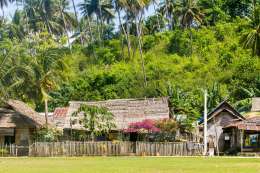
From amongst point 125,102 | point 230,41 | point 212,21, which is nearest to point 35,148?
point 125,102

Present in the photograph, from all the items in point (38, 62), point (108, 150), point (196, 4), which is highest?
point (196, 4)

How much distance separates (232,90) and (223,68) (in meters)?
5.46

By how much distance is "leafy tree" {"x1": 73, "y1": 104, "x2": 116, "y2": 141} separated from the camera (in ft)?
161

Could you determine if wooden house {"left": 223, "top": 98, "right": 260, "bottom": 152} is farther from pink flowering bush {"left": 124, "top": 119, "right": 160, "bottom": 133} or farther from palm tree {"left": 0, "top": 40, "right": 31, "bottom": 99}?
palm tree {"left": 0, "top": 40, "right": 31, "bottom": 99}

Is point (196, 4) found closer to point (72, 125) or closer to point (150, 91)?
point (150, 91)

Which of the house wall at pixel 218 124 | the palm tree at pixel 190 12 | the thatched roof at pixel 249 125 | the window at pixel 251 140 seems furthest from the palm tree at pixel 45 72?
the palm tree at pixel 190 12

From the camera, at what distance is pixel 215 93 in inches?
2301

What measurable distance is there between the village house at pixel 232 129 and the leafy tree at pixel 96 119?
30.5 feet

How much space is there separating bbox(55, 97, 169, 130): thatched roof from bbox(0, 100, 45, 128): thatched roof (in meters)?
2.79

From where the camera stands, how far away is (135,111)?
51875mm

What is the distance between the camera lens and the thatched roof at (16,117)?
5069cm

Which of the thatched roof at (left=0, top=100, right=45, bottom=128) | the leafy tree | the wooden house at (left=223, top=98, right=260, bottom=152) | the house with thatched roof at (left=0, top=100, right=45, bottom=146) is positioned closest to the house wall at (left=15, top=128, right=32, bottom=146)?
the house with thatched roof at (left=0, top=100, right=45, bottom=146)

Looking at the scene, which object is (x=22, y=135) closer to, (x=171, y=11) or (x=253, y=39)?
(x=253, y=39)

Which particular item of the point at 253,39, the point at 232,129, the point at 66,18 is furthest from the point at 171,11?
the point at 232,129
